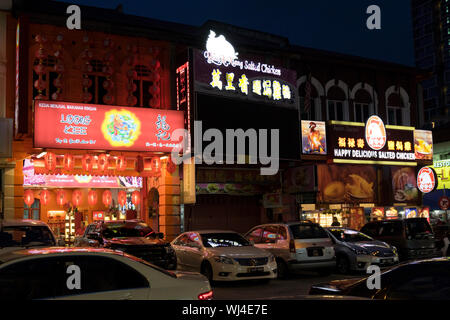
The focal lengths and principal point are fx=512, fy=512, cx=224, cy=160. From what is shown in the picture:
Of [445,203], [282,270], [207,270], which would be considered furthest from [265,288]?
[445,203]

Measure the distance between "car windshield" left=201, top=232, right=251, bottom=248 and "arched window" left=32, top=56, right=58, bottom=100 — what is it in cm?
906

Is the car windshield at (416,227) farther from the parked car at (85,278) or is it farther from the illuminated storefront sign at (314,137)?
the parked car at (85,278)

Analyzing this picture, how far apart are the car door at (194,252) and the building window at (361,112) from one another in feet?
51.4

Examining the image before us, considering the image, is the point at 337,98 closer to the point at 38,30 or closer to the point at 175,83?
the point at 175,83

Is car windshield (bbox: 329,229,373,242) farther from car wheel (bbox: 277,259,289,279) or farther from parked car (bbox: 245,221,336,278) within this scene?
car wheel (bbox: 277,259,289,279)

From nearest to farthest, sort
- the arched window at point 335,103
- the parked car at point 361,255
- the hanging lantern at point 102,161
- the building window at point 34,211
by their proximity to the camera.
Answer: the parked car at point 361,255, the hanging lantern at point 102,161, the building window at point 34,211, the arched window at point 335,103

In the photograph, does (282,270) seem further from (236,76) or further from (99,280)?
(99,280)

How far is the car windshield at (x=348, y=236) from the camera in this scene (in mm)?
17203

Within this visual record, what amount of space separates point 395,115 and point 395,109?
1.21 ft

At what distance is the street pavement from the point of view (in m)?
12.0

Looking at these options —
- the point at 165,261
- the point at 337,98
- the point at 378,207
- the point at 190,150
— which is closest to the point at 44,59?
the point at 190,150

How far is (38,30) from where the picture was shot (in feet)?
63.0

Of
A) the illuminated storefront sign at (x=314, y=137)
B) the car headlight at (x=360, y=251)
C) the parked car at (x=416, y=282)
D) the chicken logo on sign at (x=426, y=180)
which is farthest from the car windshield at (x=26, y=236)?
the chicken logo on sign at (x=426, y=180)

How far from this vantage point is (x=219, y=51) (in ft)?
68.4
